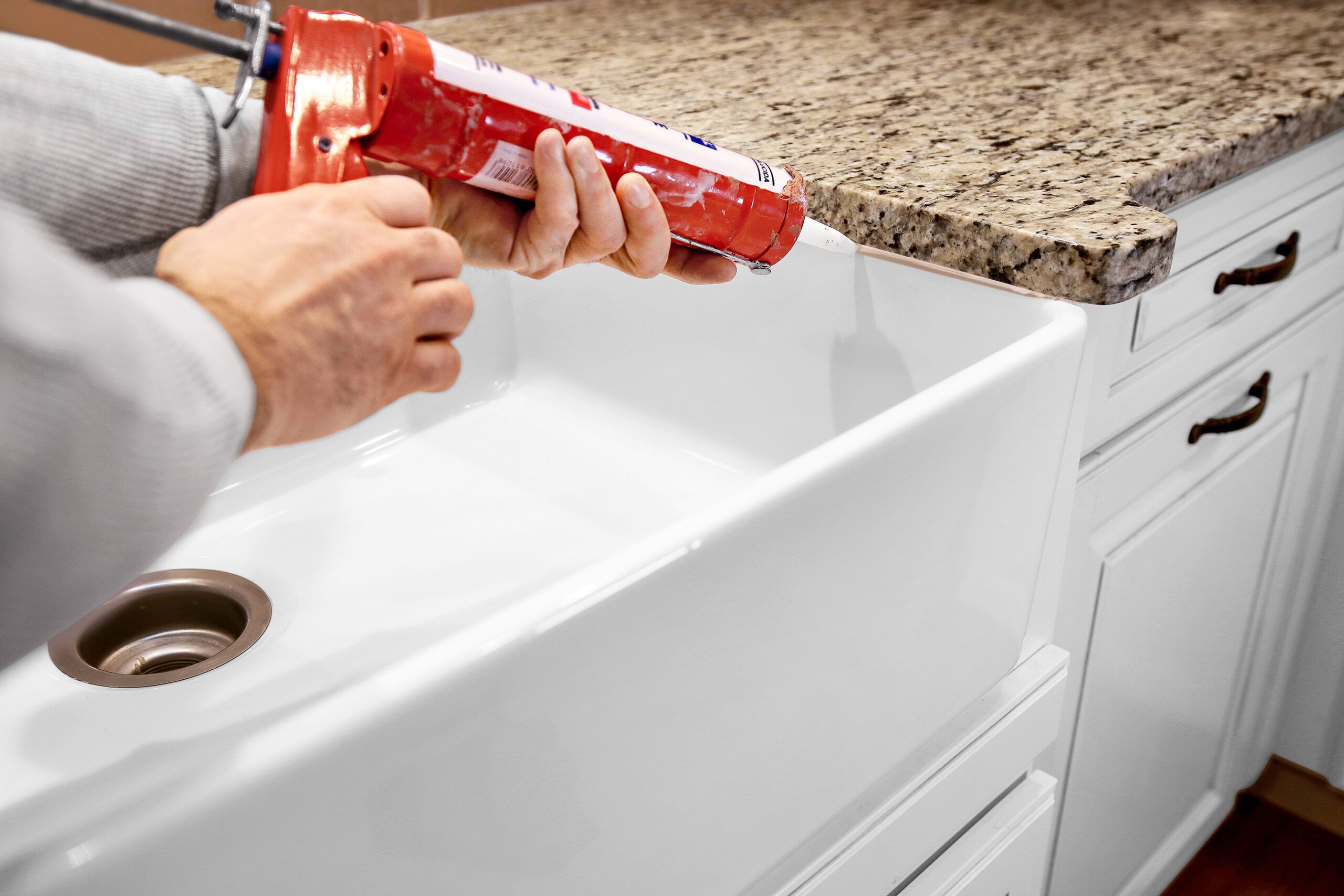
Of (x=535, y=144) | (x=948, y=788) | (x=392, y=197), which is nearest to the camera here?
(x=392, y=197)

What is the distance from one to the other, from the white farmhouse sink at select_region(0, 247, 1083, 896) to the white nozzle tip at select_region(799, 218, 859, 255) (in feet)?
0.09

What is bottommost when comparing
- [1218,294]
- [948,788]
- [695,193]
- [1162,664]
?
[1162,664]

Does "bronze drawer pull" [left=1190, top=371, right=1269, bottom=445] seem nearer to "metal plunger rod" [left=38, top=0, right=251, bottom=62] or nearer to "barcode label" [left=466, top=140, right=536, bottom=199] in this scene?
"barcode label" [left=466, top=140, right=536, bottom=199]

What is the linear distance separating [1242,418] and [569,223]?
2.09 feet

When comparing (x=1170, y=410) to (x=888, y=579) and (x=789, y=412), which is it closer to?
(x=789, y=412)

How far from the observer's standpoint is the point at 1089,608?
2.57ft

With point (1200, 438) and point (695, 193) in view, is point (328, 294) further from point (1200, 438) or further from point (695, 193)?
point (1200, 438)

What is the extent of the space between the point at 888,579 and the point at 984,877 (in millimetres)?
284

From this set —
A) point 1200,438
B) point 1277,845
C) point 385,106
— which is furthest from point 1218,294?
point 1277,845

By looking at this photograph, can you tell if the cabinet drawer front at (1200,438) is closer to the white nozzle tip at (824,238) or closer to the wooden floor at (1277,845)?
the white nozzle tip at (824,238)

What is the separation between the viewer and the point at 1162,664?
0.94 metres

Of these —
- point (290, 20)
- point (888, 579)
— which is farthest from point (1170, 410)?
point (290, 20)

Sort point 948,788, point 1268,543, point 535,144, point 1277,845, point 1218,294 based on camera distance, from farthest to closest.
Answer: point 1277,845 → point 1268,543 → point 1218,294 → point 948,788 → point 535,144

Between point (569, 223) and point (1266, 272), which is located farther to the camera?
point (1266, 272)
